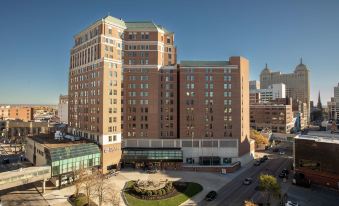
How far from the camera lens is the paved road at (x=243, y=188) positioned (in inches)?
2137

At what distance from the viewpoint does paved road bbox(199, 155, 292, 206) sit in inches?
2137

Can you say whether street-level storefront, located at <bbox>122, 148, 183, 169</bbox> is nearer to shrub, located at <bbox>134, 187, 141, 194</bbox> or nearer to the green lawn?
the green lawn

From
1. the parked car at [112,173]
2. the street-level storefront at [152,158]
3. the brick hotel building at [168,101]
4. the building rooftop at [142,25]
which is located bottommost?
the parked car at [112,173]

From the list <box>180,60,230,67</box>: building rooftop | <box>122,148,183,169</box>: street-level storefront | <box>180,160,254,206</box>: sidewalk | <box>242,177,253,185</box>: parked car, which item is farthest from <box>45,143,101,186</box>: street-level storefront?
<box>242,177,253,185</box>: parked car

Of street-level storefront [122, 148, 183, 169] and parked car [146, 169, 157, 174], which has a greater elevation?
street-level storefront [122, 148, 183, 169]

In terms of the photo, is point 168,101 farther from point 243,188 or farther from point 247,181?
point 243,188

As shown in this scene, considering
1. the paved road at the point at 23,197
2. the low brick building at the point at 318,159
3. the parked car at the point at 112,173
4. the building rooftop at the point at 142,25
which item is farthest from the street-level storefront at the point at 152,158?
the building rooftop at the point at 142,25

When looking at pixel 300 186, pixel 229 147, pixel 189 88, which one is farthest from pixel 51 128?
pixel 300 186

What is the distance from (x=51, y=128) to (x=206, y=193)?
119525 millimetres

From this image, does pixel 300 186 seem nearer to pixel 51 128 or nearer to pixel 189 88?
pixel 189 88

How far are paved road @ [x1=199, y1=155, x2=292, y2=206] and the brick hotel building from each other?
8.69m

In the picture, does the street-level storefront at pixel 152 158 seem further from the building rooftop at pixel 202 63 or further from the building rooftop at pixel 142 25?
the building rooftop at pixel 142 25

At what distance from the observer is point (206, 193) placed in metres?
59.1

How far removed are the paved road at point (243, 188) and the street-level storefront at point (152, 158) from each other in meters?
21.6
